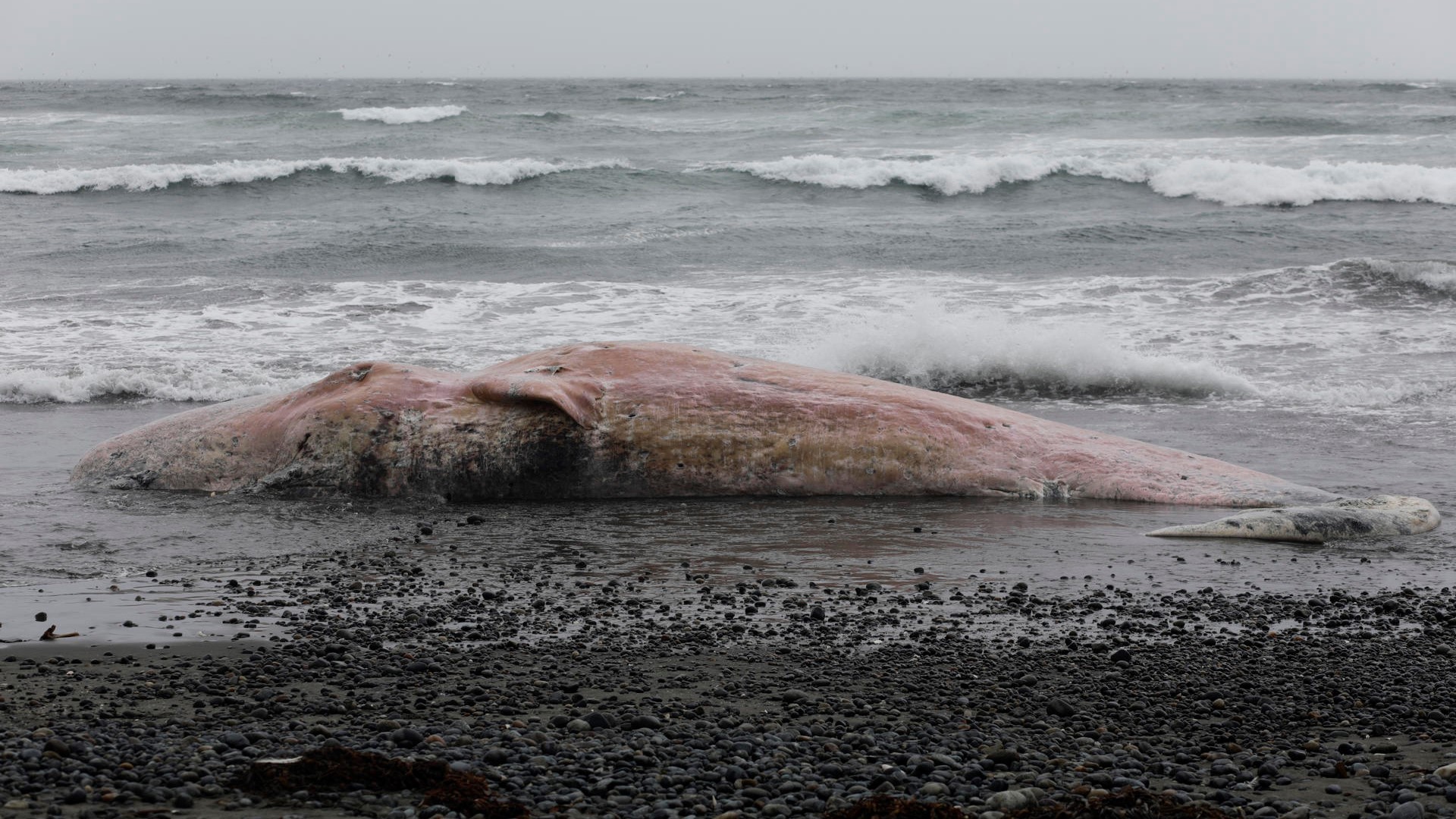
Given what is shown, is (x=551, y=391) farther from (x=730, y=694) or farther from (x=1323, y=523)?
(x=1323, y=523)

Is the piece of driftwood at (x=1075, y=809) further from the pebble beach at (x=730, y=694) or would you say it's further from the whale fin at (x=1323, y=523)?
the whale fin at (x=1323, y=523)

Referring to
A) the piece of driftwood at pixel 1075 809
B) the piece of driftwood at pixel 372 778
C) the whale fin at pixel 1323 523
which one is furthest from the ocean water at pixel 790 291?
the piece of driftwood at pixel 372 778

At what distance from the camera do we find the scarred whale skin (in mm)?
8344

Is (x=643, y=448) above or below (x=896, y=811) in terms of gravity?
above

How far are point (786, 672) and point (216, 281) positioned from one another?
1558 centimetres

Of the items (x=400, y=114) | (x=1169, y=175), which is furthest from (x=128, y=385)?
(x=400, y=114)

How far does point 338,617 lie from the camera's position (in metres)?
5.83

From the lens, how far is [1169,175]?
30219 millimetres

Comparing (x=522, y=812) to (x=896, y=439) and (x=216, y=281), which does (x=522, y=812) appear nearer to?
(x=896, y=439)

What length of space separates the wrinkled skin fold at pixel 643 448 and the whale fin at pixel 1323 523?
0.65 m

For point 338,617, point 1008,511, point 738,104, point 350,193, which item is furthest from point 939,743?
point 738,104

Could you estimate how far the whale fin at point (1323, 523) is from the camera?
23.9ft

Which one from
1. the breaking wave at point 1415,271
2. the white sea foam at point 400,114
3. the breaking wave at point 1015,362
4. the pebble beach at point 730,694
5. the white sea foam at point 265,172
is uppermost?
the white sea foam at point 400,114

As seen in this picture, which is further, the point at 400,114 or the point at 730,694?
the point at 400,114
